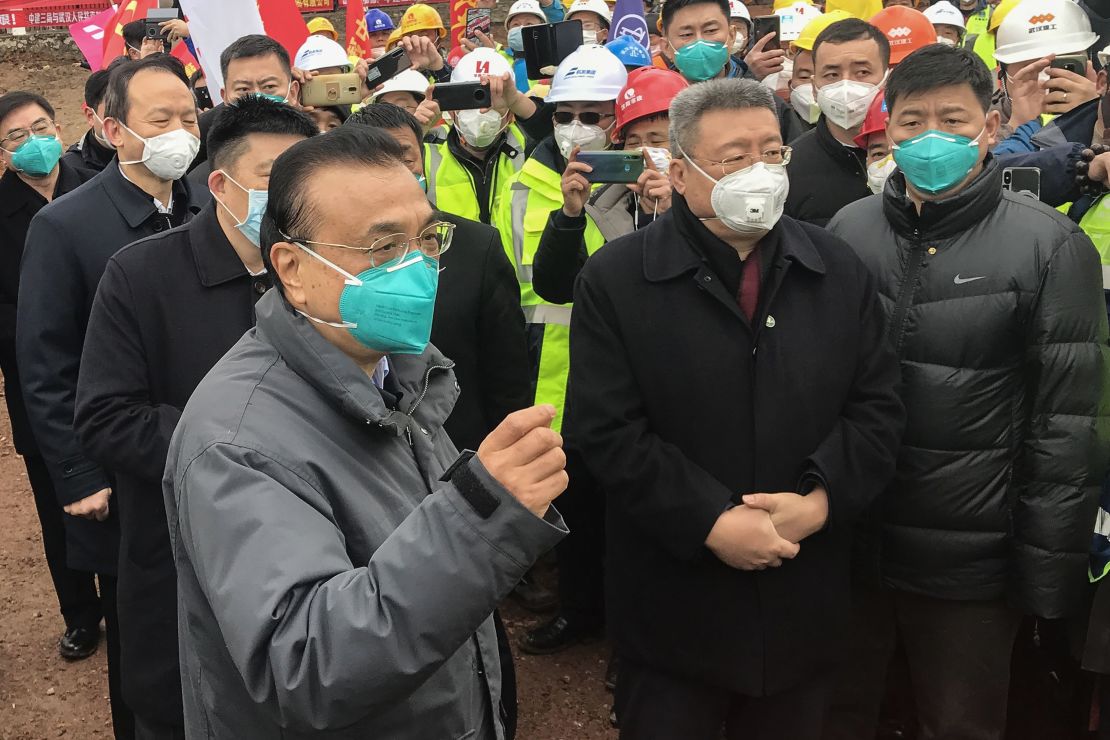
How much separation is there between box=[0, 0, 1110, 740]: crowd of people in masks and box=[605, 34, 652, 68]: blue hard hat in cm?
172

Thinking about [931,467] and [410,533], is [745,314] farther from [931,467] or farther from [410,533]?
[410,533]

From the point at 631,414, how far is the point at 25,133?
4.09 meters

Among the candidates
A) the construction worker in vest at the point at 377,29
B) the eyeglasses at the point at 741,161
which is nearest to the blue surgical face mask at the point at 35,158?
the eyeglasses at the point at 741,161

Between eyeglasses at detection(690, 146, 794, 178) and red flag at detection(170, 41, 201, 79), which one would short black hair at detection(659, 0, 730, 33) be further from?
red flag at detection(170, 41, 201, 79)

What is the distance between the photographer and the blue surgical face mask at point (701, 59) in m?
5.66

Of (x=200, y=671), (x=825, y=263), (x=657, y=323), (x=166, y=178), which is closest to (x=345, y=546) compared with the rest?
(x=200, y=671)

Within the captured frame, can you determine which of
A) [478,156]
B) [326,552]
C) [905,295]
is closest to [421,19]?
[478,156]

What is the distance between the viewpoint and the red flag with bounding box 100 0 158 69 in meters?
9.18

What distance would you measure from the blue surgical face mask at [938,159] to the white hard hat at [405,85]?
3514 millimetres

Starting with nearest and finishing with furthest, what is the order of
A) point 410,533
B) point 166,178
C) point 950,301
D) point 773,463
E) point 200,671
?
point 410,533, point 200,671, point 773,463, point 950,301, point 166,178

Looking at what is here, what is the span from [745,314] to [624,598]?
90 cm

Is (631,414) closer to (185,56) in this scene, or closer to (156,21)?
(156,21)

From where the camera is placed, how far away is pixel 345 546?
5.96ft

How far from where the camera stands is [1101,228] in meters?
3.51
